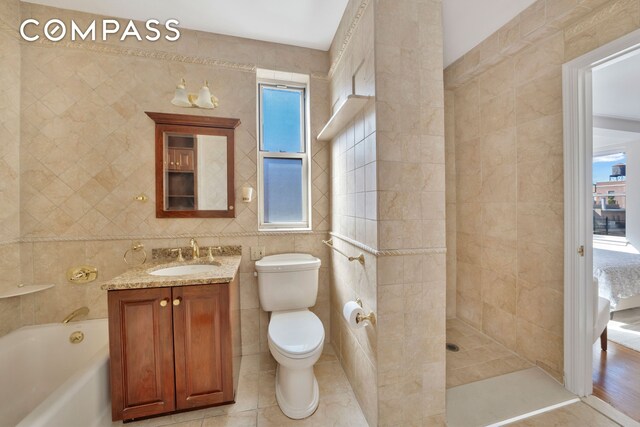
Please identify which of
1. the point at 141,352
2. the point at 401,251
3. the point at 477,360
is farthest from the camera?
the point at 477,360

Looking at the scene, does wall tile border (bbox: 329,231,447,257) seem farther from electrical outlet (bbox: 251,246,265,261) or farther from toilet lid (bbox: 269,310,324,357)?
electrical outlet (bbox: 251,246,265,261)

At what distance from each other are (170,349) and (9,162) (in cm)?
175

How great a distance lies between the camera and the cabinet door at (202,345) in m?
1.51

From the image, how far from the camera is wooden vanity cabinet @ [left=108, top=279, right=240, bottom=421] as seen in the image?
1442 mm

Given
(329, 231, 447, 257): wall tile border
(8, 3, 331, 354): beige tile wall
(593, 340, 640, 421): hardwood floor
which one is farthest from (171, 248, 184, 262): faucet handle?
(593, 340, 640, 421): hardwood floor

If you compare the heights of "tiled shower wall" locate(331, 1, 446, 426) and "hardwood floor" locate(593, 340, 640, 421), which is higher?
"tiled shower wall" locate(331, 1, 446, 426)

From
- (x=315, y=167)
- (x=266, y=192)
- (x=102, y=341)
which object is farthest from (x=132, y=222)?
(x=315, y=167)

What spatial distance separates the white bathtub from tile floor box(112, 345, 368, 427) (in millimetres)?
273

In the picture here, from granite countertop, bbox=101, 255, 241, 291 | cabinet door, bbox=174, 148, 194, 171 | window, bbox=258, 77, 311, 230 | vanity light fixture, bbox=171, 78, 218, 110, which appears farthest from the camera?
window, bbox=258, 77, 311, 230

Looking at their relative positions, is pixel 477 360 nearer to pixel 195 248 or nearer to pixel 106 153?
pixel 195 248

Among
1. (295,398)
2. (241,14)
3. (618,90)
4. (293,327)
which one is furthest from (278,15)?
(618,90)

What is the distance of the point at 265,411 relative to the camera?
5.14ft


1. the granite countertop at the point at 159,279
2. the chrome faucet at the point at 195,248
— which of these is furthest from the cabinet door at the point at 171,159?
the granite countertop at the point at 159,279

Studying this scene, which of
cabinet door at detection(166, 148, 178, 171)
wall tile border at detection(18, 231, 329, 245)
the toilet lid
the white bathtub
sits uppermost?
cabinet door at detection(166, 148, 178, 171)
